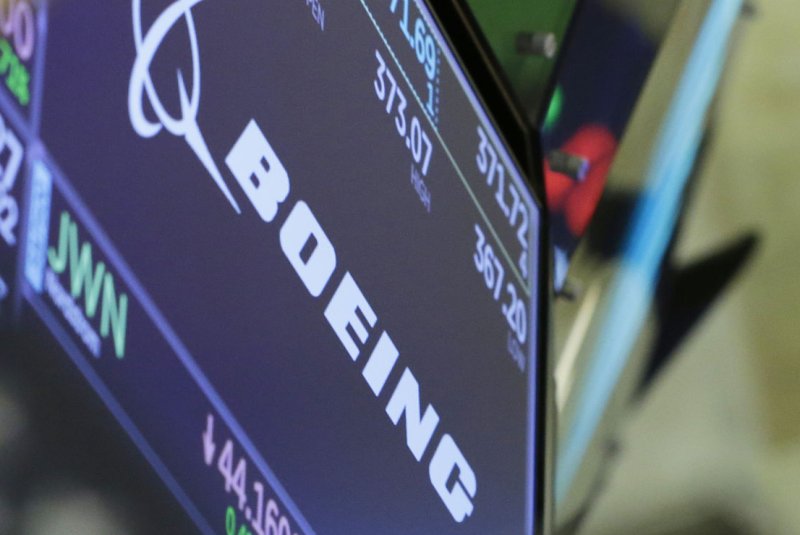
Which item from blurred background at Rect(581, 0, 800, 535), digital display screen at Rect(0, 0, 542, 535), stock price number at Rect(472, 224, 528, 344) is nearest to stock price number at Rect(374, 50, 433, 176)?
digital display screen at Rect(0, 0, 542, 535)

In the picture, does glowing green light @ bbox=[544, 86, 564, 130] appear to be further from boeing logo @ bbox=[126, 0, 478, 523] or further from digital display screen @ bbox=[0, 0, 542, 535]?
boeing logo @ bbox=[126, 0, 478, 523]

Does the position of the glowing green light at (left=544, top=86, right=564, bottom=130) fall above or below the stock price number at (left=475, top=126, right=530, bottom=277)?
below

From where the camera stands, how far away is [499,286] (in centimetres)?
109

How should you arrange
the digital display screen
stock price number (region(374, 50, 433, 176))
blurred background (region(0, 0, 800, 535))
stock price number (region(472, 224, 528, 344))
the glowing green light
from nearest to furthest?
the digital display screen → stock price number (region(374, 50, 433, 176)) → stock price number (region(472, 224, 528, 344)) → the glowing green light → blurred background (region(0, 0, 800, 535))

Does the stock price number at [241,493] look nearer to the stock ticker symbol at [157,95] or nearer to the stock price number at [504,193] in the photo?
the stock ticker symbol at [157,95]

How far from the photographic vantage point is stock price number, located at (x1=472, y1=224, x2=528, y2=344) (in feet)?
3.47

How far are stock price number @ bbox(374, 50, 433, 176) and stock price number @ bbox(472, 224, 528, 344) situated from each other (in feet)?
0.34

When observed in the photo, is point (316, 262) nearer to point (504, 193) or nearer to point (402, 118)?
point (402, 118)

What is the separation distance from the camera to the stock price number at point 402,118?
923mm

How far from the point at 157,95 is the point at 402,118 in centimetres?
34

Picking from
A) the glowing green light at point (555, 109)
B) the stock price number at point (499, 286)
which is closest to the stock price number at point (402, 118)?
the stock price number at point (499, 286)

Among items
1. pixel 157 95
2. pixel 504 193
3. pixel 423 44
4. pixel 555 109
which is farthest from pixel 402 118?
pixel 555 109

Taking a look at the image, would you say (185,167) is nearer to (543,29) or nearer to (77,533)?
(77,533)

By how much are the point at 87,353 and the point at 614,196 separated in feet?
4.11
